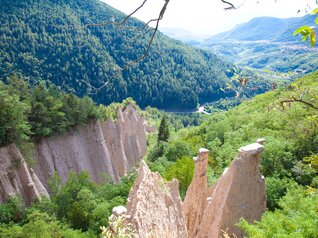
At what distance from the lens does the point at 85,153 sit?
105 ft

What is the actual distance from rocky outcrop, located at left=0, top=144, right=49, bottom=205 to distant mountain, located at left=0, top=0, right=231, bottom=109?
59.4m

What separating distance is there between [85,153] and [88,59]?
98.6 meters

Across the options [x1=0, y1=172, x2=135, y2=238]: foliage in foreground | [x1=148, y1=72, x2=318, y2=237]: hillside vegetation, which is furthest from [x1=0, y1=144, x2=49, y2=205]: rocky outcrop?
[x1=148, y1=72, x2=318, y2=237]: hillside vegetation

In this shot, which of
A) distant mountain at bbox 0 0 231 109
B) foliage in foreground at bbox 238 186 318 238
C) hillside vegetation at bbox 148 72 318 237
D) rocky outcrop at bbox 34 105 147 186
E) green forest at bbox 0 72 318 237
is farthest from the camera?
distant mountain at bbox 0 0 231 109

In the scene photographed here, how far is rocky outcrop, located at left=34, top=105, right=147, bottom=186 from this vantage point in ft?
90.4

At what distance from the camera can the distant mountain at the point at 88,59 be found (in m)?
103

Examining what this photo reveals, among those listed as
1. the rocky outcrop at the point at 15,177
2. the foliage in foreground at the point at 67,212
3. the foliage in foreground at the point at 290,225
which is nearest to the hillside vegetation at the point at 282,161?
the foliage in foreground at the point at 290,225

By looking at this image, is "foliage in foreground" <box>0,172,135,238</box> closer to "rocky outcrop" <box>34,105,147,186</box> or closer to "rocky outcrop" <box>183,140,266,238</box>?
"rocky outcrop" <box>34,105,147,186</box>

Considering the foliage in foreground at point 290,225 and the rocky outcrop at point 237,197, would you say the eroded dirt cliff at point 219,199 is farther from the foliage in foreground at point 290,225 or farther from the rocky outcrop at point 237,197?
the foliage in foreground at point 290,225

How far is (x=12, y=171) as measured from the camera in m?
22.3

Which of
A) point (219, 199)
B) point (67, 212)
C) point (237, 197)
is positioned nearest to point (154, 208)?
point (219, 199)

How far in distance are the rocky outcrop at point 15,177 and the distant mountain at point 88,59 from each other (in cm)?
5937

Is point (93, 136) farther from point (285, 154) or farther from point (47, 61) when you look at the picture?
point (47, 61)

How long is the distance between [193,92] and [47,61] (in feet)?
220
